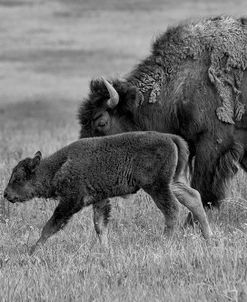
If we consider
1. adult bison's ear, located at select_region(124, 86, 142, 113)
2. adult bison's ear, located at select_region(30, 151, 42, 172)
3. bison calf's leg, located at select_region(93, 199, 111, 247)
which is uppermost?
adult bison's ear, located at select_region(30, 151, 42, 172)

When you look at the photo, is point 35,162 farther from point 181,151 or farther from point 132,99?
point 132,99

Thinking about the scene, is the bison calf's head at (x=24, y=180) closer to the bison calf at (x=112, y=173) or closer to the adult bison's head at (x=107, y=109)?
the bison calf at (x=112, y=173)

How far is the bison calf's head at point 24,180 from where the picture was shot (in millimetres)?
7996

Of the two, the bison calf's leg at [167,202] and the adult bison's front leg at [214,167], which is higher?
the bison calf's leg at [167,202]

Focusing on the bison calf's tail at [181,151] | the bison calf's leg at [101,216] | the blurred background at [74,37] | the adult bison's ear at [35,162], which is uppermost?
the bison calf's tail at [181,151]

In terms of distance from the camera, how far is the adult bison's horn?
9328 millimetres

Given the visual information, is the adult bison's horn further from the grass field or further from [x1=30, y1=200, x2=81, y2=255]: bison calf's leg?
[x1=30, y1=200, x2=81, y2=255]: bison calf's leg

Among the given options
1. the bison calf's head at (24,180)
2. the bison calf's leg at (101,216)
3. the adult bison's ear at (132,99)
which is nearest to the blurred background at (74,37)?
the adult bison's ear at (132,99)

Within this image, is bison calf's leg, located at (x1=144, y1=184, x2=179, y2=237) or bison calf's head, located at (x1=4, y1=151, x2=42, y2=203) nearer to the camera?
bison calf's leg, located at (x1=144, y1=184, x2=179, y2=237)

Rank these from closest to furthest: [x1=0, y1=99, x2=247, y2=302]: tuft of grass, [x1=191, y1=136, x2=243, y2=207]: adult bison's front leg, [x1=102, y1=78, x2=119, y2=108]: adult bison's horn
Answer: [x1=0, y1=99, x2=247, y2=302]: tuft of grass → [x1=191, y1=136, x2=243, y2=207]: adult bison's front leg → [x1=102, y1=78, x2=119, y2=108]: adult bison's horn

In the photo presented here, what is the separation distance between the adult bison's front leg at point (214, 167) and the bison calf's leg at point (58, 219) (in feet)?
5.88

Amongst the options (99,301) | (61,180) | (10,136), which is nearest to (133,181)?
(61,180)

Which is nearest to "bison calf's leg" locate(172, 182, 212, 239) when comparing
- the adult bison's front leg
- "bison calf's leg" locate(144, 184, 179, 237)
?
"bison calf's leg" locate(144, 184, 179, 237)

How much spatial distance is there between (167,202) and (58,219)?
0.92 m
